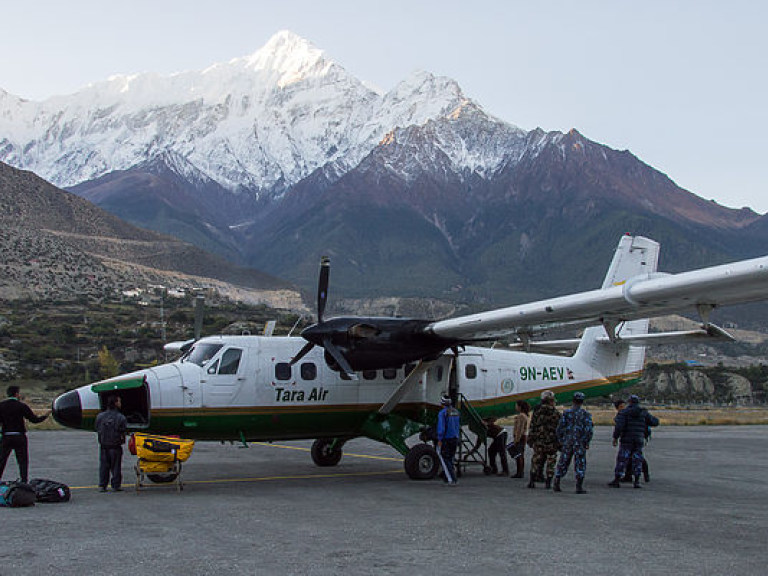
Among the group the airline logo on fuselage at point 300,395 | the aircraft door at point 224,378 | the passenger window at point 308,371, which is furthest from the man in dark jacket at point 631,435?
the aircraft door at point 224,378

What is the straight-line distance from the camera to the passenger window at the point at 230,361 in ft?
58.8

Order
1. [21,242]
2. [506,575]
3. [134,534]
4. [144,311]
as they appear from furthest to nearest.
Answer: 1. [21,242]
2. [144,311]
3. [134,534]
4. [506,575]

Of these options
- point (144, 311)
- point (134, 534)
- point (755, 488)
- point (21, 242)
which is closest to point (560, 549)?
point (134, 534)

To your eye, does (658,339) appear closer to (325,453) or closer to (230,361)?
(325,453)

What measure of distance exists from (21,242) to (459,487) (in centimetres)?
11028

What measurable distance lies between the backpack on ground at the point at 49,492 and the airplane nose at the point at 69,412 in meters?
2.31

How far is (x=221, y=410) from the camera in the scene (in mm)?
17656

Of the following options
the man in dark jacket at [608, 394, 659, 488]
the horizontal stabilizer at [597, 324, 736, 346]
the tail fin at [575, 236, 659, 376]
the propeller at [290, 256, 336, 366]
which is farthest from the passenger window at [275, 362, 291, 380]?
the tail fin at [575, 236, 659, 376]

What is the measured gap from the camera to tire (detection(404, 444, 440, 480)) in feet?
59.7

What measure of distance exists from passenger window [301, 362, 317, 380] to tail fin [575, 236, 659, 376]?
7.85m

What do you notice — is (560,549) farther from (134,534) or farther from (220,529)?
(134,534)

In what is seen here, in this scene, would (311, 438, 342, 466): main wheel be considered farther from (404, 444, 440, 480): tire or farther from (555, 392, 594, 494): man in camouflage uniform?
(555, 392, 594, 494): man in camouflage uniform

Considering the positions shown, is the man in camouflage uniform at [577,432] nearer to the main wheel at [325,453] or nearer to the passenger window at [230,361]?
the passenger window at [230,361]

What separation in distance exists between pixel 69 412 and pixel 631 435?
11075mm
